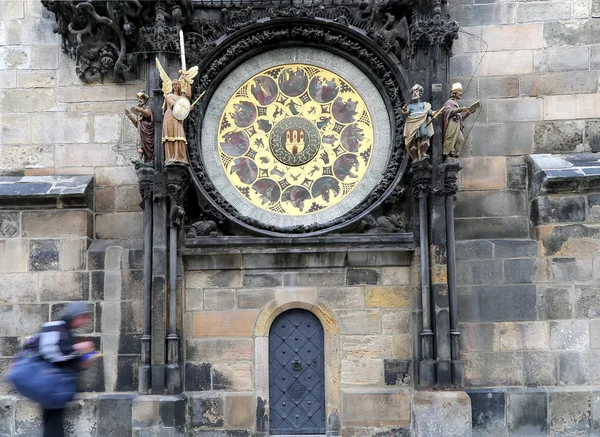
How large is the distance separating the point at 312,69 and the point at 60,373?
546 centimetres

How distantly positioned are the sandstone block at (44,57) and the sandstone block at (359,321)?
4.84 metres

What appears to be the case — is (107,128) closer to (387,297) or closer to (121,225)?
(121,225)

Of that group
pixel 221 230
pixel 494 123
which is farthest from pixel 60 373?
pixel 494 123

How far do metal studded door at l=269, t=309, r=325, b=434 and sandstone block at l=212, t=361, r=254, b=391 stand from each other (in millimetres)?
277

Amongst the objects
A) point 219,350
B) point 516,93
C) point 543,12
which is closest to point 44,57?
point 219,350

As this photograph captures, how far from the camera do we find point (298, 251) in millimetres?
8984

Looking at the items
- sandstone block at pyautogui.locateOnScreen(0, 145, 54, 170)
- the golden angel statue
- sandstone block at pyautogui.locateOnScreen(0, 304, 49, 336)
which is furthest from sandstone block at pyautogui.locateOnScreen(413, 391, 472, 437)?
sandstone block at pyautogui.locateOnScreen(0, 145, 54, 170)

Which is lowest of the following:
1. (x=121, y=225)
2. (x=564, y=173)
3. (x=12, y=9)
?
(x=121, y=225)

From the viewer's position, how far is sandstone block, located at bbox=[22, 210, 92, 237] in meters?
9.20

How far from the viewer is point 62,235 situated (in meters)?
9.20

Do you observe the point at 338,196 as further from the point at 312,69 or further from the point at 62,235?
the point at 62,235

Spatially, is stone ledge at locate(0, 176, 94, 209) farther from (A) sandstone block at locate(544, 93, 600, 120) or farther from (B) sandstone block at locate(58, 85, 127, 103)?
(A) sandstone block at locate(544, 93, 600, 120)

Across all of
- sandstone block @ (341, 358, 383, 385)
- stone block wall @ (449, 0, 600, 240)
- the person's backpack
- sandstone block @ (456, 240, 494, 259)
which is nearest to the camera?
the person's backpack

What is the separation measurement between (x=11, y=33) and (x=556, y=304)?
25.1 ft
